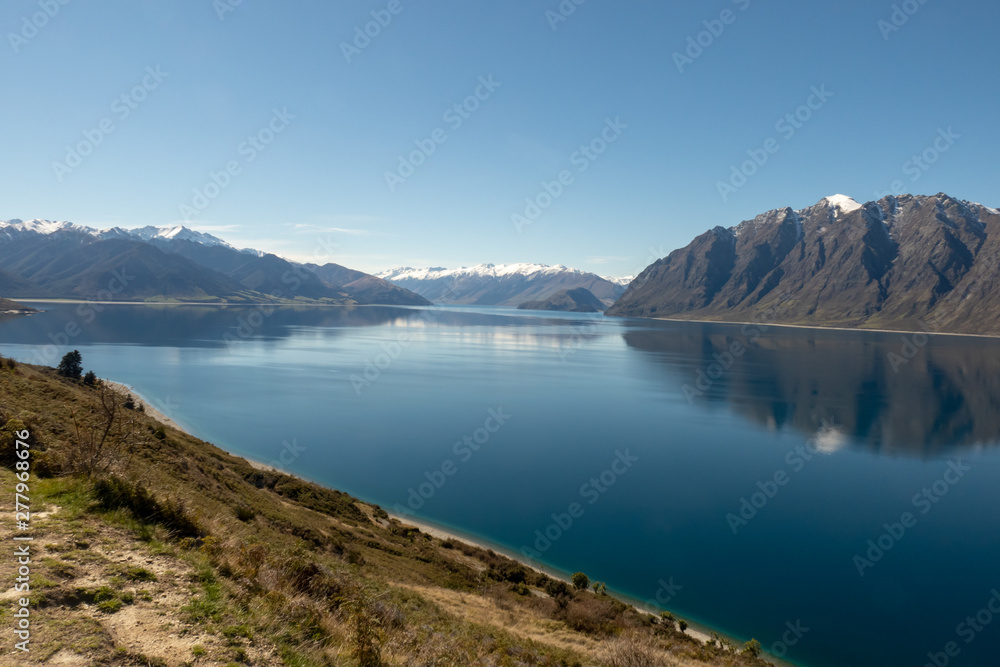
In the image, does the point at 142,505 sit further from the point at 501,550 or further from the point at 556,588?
the point at 501,550

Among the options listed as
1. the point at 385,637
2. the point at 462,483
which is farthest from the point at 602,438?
the point at 385,637

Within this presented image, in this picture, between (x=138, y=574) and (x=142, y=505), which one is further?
(x=142, y=505)

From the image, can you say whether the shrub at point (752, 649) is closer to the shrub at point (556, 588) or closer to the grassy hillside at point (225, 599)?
the grassy hillside at point (225, 599)

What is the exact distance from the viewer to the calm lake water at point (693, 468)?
2430cm

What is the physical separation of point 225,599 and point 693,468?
40767 mm

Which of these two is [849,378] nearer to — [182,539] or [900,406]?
[900,406]

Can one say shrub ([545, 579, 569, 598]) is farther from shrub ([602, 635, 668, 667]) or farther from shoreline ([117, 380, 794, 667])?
shrub ([602, 635, 668, 667])

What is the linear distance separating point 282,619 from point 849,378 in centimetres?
10973

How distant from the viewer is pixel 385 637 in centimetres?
940

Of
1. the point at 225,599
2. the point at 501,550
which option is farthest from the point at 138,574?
the point at 501,550

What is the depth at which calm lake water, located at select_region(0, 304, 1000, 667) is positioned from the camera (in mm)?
24297

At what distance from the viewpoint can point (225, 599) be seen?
27.9 ft

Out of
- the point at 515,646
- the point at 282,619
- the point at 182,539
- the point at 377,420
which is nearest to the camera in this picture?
the point at 282,619

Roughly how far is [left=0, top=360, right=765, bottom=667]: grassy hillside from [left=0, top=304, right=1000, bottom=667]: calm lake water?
26.6 ft
